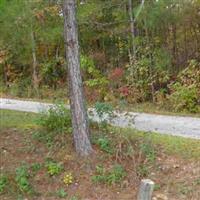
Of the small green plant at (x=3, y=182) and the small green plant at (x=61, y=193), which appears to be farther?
the small green plant at (x=3, y=182)

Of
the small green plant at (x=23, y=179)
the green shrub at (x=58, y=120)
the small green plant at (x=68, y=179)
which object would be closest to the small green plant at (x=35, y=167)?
the small green plant at (x=23, y=179)

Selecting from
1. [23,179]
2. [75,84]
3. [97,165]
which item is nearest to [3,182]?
[23,179]

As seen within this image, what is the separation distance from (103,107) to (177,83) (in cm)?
609

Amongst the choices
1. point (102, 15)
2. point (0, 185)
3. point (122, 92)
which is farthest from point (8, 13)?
point (0, 185)

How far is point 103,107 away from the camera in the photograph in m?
8.73

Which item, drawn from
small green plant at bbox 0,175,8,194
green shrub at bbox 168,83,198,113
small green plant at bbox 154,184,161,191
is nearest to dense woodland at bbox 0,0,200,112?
green shrub at bbox 168,83,198,113

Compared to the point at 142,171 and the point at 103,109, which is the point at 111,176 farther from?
the point at 103,109

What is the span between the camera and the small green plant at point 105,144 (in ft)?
27.0

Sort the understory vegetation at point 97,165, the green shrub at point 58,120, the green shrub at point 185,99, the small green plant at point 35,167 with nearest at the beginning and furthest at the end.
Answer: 1. the understory vegetation at point 97,165
2. the small green plant at point 35,167
3. the green shrub at point 58,120
4. the green shrub at point 185,99

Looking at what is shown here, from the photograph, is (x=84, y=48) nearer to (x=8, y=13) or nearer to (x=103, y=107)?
(x=8, y=13)

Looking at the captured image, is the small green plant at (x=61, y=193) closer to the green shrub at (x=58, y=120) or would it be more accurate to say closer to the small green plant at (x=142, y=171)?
the small green plant at (x=142, y=171)

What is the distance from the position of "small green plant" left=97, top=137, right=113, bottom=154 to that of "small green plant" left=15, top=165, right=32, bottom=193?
1.36 meters

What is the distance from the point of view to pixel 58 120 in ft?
29.2

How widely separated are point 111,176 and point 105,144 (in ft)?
2.93
